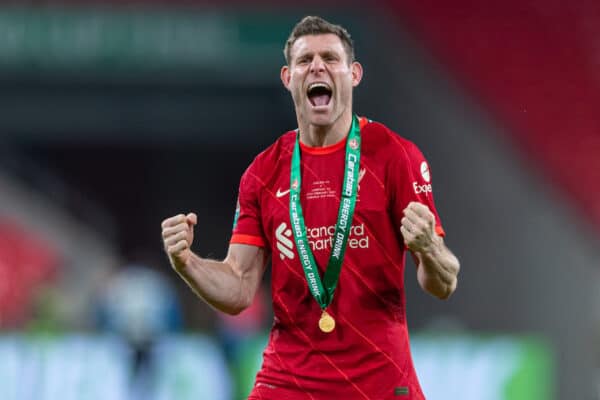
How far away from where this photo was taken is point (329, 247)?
378cm

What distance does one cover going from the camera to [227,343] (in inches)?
319

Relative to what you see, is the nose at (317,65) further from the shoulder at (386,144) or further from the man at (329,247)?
the shoulder at (386,144)

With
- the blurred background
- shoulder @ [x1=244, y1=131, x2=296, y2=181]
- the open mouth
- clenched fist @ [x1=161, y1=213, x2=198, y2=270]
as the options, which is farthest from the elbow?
the blurred background

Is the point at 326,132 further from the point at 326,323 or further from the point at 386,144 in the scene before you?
the point at 326,323

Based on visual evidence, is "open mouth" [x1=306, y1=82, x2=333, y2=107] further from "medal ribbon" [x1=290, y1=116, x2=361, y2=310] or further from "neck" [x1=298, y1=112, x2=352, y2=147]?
"medal ribbon" [x1=290, y1=116, x2=361, y2=310]

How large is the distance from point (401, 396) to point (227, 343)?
4.54 meters

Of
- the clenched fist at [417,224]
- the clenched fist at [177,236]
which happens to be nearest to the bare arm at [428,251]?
the clenched fist at [417,224]

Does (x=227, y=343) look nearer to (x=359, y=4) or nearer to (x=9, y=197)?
(x=359, y=4)

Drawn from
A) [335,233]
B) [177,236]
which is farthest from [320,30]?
[177,236]

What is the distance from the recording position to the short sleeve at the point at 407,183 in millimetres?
3744

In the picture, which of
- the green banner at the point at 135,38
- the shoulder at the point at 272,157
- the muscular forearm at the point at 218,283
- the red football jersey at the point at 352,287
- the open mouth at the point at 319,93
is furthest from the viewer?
the green banner at the point at 135,38

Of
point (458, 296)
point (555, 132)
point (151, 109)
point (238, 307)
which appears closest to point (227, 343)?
point (458, 296)

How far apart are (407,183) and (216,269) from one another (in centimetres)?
78

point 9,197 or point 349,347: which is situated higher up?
point 9,197
